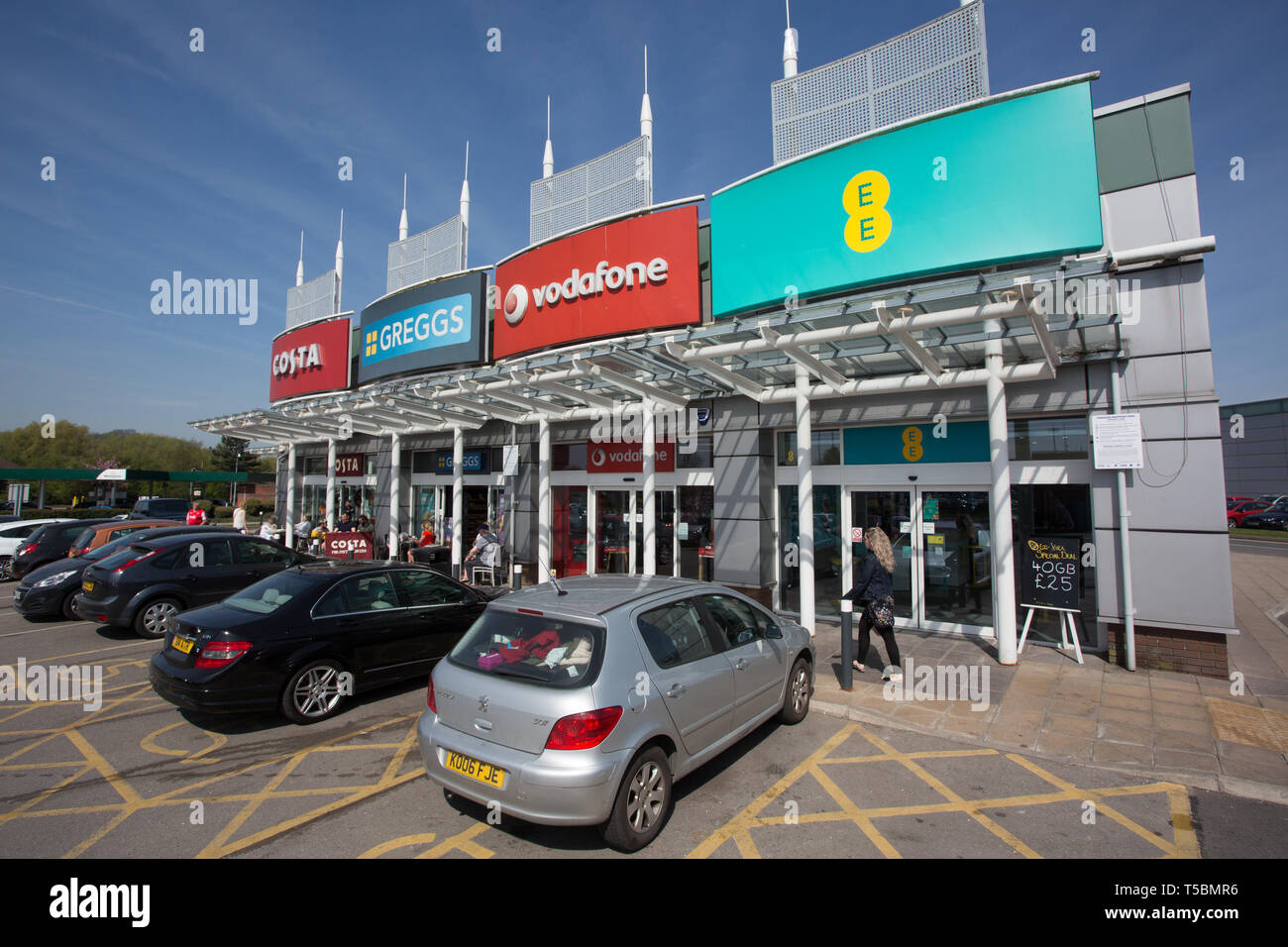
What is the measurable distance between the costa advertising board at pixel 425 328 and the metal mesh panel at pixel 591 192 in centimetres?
235

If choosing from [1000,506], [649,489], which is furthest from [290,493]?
[1000,506]

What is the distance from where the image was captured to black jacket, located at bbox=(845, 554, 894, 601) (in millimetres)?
7003

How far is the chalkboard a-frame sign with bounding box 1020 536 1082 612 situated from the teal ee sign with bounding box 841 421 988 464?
150cm

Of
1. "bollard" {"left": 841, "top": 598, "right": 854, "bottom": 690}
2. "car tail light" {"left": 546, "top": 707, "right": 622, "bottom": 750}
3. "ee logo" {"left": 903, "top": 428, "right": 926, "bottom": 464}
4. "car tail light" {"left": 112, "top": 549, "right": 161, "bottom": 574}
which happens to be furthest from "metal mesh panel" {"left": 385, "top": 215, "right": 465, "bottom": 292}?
"car tail light" {"left": 546, "top": 707, "right": 622, "bottom": 750}

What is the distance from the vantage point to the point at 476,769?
3703mm

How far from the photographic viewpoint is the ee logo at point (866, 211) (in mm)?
8406

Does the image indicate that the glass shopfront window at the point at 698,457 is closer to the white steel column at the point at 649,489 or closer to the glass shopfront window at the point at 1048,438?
the white steel column at the point at 649,489

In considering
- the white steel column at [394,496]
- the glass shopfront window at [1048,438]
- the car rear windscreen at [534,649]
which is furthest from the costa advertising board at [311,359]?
the glass shopfront window at [1048,438]

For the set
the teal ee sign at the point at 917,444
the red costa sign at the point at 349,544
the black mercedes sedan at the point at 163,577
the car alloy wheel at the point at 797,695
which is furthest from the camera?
the red costa sign at the point at 349,544

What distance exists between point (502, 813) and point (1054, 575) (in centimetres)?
737

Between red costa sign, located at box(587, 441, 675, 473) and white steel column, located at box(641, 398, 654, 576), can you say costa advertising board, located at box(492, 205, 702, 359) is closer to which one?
white steel column, located at box(641, 398, 654, 576)

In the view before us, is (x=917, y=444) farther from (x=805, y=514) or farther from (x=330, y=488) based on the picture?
(x=330, y=488)

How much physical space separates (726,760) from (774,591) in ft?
18.3
